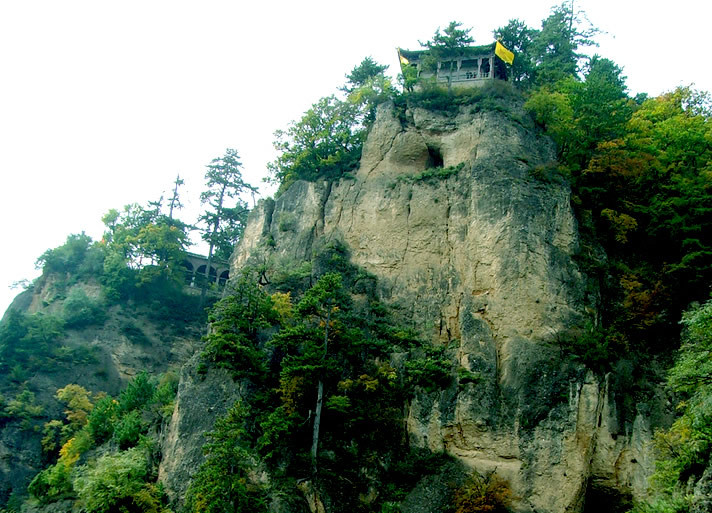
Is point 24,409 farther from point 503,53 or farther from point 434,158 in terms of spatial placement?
point 503,53

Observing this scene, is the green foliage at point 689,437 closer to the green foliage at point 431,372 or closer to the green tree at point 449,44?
the green foliage at point 431,372

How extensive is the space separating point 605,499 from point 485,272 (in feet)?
Answer: 33.2

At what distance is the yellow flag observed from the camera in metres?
39.6

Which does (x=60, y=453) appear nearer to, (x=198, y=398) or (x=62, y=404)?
(x=62, y=404)

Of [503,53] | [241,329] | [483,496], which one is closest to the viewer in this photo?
[483,496]

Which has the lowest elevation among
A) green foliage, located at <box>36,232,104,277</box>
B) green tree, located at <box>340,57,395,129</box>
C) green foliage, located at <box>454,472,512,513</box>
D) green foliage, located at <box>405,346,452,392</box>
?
green foliage, located at <box>454,472,512,513</box>

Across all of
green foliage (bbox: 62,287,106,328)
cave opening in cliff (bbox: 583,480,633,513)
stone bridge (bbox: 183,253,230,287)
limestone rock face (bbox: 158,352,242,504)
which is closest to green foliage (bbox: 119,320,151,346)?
green foliage (bbox: 62,287,106,328)

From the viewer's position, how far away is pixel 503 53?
39.7 metres

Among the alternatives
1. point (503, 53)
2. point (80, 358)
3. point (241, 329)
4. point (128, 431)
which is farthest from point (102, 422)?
point (503, 53)

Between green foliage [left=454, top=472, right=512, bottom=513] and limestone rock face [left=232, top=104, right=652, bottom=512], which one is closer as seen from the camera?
green foliage [left=454, top=472, right=512, bottom=513]

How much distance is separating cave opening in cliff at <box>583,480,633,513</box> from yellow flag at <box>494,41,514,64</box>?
26.0 m

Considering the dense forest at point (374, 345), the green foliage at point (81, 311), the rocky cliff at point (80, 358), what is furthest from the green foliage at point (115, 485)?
the green foliage at point (81, 311)

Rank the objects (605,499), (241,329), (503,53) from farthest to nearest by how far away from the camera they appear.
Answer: (503,53)
(241,329)
(605,499)

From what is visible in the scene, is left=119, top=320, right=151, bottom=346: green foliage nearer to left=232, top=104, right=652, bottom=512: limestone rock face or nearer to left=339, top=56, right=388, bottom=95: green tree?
left=232, top=104, right=652, bottom=512: limestone rock face
